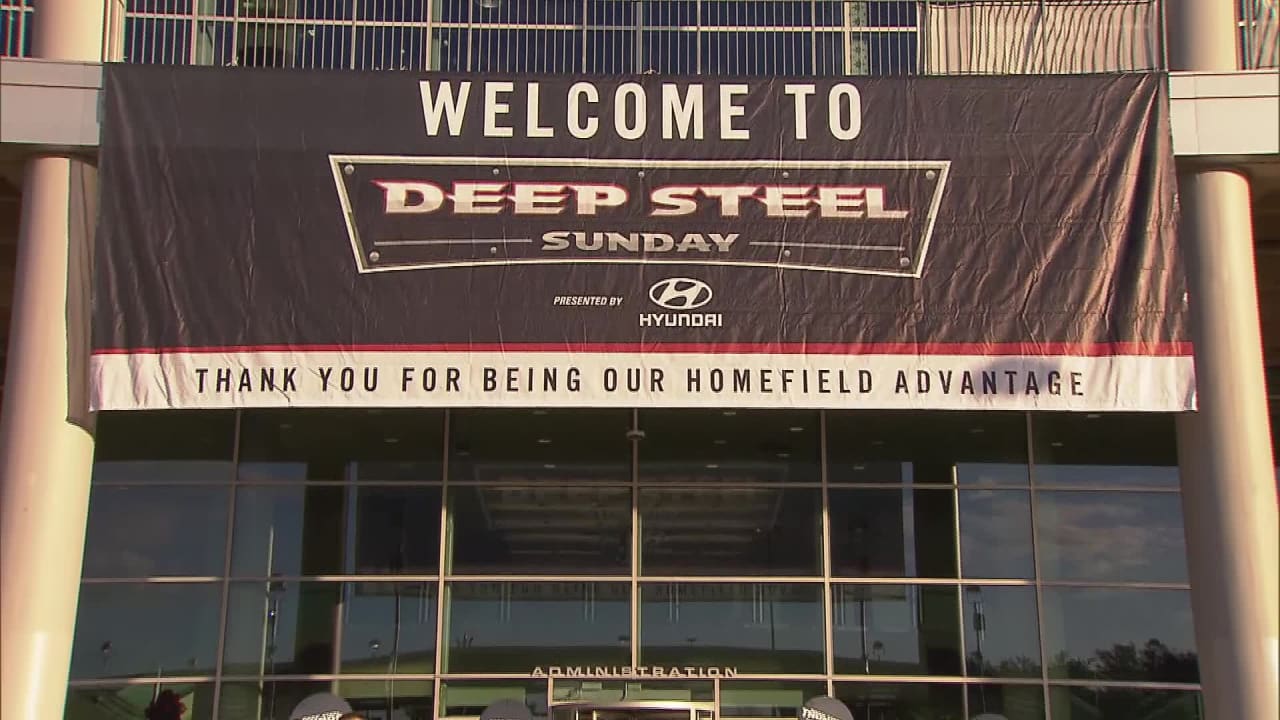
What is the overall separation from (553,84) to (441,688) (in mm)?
6367

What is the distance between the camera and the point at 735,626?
600 inches

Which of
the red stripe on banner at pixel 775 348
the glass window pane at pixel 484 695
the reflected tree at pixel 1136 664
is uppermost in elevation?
the red stripe on banner at pixel 775 348

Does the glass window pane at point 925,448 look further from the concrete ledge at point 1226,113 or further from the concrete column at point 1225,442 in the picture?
the concrete ledge at point 1226,113

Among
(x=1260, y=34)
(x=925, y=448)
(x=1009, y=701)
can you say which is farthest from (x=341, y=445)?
(x=1260, y=34)

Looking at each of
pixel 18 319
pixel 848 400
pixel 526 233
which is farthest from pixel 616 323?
pixel 18 319

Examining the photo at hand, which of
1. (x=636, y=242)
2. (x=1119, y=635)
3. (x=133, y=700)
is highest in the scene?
(x=636, y=242)

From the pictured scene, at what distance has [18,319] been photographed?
13273 millimetres

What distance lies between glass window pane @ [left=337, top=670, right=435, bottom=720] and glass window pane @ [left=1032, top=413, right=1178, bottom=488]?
7.13m

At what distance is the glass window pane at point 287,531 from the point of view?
15430mm

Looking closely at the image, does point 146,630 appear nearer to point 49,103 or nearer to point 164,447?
point 164,447

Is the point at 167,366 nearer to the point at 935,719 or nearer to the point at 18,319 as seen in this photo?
the point at 18,319

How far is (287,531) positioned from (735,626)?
16.4 feet

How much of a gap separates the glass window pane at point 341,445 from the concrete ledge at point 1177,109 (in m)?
3.88

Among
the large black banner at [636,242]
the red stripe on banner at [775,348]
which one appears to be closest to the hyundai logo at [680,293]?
the large black banner at [636,242]
